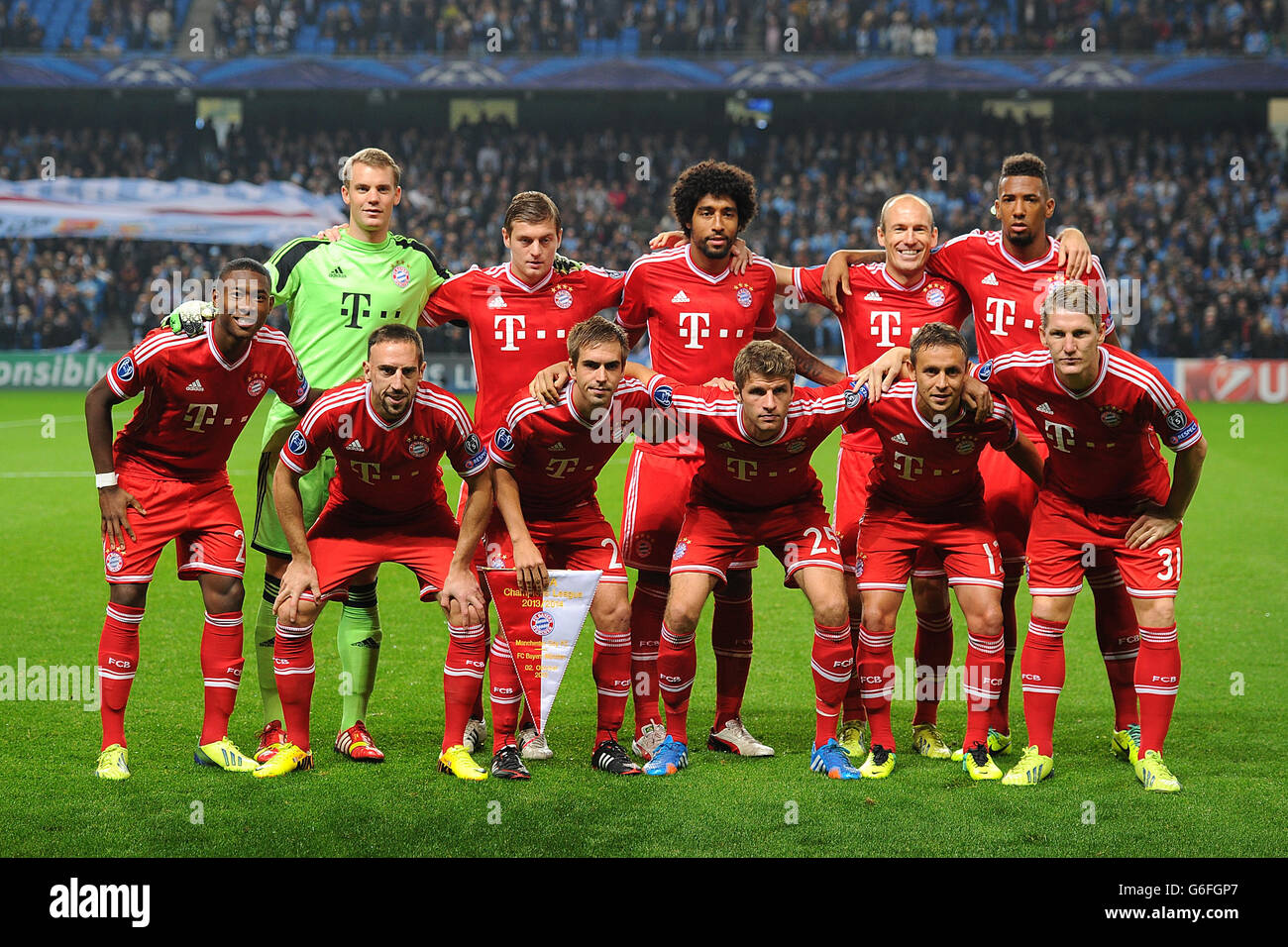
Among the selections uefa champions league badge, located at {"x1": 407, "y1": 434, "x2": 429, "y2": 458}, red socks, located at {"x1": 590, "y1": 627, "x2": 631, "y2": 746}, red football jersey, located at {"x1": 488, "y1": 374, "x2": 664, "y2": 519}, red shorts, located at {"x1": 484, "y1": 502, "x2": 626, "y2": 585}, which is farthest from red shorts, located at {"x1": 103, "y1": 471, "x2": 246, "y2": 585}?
red socks, located at {"x1": 590, "y1": 627, "x2": 631, "y2": 746}

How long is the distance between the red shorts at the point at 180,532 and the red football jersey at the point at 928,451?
2.74 meters

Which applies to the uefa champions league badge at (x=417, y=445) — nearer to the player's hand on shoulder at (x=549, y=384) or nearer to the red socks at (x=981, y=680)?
the player's hand on shoulder at (x=549, y=384)

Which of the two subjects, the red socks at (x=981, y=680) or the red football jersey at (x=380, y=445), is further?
the red socks at (x=981, y=680)

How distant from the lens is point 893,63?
1164 inches

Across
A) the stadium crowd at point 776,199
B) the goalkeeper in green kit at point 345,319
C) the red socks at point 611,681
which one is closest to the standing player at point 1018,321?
the red socks at point 611,681

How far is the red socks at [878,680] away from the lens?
557 centimetres

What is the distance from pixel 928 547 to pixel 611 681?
1515 millimetres

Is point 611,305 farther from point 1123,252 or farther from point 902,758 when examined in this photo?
point 1123,252

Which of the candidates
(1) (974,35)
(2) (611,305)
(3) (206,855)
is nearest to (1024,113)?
(1) (974,35)

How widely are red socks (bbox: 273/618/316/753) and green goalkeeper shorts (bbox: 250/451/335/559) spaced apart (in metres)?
0.58

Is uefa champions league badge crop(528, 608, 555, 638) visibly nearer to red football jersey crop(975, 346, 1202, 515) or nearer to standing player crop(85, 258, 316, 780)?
standing player crop(85, 258, 316, 780)

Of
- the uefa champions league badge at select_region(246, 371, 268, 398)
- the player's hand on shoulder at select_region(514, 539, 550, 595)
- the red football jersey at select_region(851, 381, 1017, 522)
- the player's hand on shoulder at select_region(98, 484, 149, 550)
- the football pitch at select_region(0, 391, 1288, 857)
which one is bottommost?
the football pitch at select_region(0, 391, 1288, 857)

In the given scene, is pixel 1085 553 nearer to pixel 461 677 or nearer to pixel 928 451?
pixel 928 451

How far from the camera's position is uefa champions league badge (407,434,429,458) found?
5.47 meters
